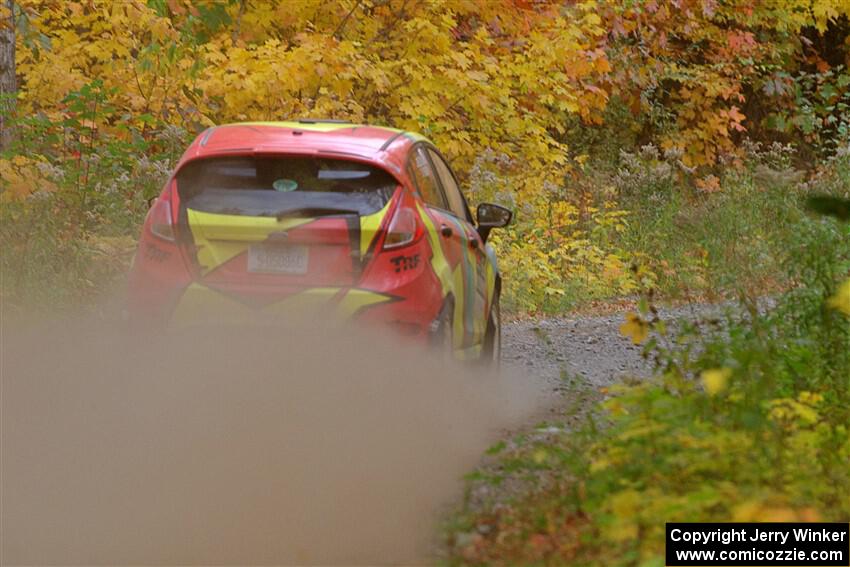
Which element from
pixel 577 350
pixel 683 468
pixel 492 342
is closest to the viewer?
pixel 683 468

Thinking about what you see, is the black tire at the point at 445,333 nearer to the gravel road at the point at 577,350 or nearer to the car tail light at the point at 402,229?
the car tail light at the point at 402,229

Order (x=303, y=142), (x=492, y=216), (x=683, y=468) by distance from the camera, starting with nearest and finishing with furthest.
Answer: (x=683, y=468) < (x=303, y=142) < (x=492, y=216)

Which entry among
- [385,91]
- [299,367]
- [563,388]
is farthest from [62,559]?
[385,91]

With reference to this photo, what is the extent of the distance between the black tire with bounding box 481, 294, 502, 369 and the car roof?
2175 mm

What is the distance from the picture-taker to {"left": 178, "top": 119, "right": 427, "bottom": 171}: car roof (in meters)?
6.93

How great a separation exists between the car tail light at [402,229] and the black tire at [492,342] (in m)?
2.19

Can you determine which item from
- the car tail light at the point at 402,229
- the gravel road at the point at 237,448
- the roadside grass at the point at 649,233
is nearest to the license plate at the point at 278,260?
the gravel road at the point at 237,448

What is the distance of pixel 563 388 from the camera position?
957 cm

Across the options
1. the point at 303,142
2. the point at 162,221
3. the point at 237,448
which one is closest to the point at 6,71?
the point at 162,221

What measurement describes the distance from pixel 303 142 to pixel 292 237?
0.59 metres

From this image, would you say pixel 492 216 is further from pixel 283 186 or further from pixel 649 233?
pixel 649 233

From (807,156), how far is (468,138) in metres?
10.9

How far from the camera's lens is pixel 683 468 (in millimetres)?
5285

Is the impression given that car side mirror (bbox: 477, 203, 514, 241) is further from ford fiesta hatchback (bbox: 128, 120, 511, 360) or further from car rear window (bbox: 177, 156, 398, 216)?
car rear window (bbox: 177, 156, 398, 216)
